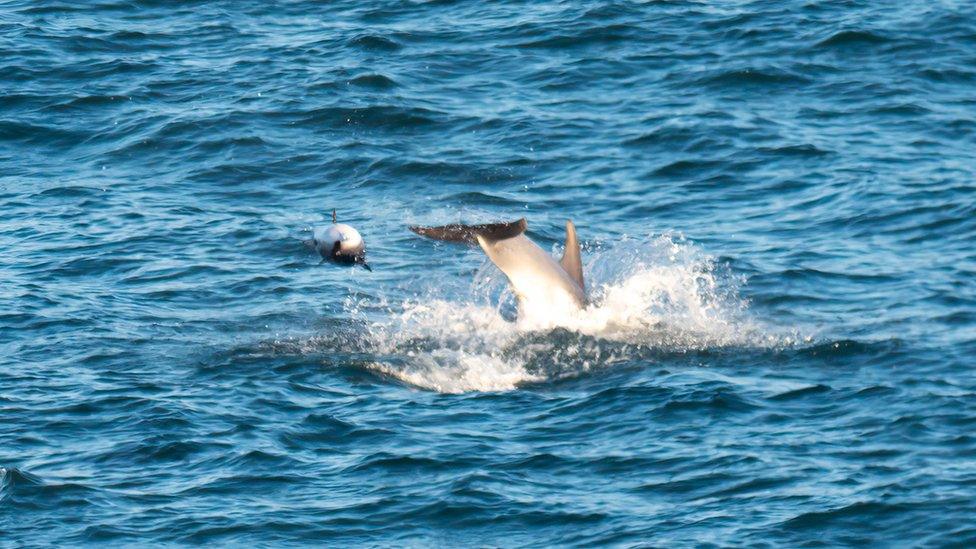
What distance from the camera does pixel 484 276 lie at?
23.6 meters

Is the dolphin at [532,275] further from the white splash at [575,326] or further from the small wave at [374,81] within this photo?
the small wave at [374,81]

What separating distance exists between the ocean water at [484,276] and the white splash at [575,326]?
65 mm

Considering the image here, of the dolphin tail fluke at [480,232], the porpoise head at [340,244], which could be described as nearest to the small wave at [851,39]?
the dolphin tail fluke at [480,232]

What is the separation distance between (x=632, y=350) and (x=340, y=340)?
349 centimetres

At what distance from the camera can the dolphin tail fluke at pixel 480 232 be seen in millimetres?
20516

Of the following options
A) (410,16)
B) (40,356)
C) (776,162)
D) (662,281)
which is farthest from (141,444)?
(410,16)

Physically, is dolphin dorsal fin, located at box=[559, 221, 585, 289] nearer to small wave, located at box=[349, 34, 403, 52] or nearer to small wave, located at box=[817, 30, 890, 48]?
small wave, located at box=[817, 30, 890, 48]

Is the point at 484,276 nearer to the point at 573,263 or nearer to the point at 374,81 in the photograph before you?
the point at 573,263

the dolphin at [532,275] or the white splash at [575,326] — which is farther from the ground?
the dolphin at [532,275]

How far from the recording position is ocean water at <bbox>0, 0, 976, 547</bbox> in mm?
16609

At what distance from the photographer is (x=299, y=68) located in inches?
1256

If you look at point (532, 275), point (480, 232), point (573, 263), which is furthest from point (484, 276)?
point (480, 232)

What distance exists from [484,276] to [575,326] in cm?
257

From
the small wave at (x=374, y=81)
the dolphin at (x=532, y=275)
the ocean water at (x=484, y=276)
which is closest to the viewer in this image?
the ocean water at (x=484, y=276)
